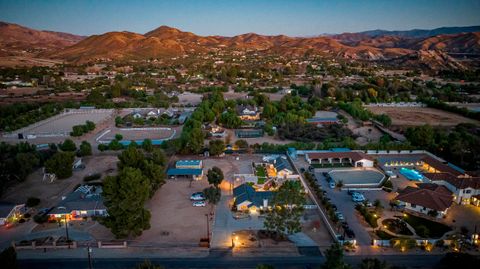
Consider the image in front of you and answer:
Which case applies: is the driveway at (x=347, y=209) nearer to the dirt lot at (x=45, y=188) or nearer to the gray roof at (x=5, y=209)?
the dirt lot at (x=45, y=188)

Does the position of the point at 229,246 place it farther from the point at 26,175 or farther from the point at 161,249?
the point at 26,175

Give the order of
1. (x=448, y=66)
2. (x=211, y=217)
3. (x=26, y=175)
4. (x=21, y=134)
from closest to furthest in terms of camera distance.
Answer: (x=211, y=217), (x=26, y=175), (x=21, y=134), (x=448, y=66)

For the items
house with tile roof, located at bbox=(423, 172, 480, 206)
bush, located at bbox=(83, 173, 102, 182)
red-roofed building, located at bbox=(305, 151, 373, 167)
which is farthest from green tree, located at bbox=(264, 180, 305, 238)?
bush, located at bbox=(83, 173, 102, 182)

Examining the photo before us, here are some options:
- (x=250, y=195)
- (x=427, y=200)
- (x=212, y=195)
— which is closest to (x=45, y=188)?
(x=212, y=195)

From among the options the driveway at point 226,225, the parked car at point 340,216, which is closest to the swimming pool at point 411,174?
the parked car at point 340,216

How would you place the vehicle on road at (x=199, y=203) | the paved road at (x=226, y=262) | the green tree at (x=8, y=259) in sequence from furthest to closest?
1. the vehicle on road at (x=199, y=203)
2. the paved road at (x=226, y=262)
3. the green tree at (x=8, y=259)

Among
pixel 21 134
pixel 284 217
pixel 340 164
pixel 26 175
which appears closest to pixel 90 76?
pixel 21 134

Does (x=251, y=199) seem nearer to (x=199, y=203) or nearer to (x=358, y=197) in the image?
(x=199, y=203)

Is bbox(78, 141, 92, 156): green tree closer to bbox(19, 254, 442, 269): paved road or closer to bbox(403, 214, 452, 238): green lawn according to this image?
bbox(19, 254, 442, 269): paved road
